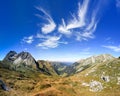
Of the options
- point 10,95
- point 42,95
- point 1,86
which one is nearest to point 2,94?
point 10,95

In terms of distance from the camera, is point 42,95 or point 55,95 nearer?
point 42,95

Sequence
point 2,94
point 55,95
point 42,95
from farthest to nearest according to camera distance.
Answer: point 55,95, point 42,95, point 2,94

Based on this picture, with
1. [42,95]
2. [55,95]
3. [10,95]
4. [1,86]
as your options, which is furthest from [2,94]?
[55,95]

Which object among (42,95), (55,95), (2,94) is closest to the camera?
(2,94)

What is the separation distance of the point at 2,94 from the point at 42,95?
3936 centimetres

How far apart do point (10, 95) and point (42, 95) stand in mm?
31213

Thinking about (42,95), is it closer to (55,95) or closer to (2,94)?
(55,95)

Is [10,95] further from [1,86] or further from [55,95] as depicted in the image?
[55,95]

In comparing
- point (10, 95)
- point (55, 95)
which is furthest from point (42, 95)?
point (10, 95)

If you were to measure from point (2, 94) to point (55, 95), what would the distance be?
189 ft

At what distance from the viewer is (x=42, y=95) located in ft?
612

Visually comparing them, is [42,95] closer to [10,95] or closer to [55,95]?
[55,95]

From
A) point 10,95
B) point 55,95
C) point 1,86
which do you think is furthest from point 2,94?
point 55,95

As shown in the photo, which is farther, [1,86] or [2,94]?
[1,86]
